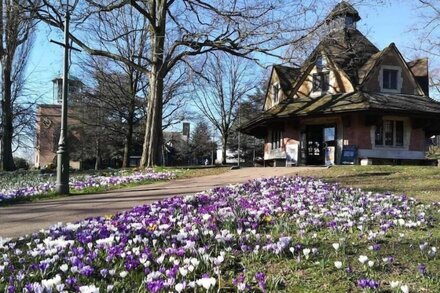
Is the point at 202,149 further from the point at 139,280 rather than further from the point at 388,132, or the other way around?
the point at 139,280

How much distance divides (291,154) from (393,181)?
18.9m

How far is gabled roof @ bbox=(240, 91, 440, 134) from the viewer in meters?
28.6

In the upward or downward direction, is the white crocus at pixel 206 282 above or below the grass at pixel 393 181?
below

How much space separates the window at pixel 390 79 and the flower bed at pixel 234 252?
86.6 ft

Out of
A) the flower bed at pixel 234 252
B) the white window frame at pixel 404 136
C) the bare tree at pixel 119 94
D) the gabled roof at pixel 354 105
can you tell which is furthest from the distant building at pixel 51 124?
the flower bed at pixel 234 252

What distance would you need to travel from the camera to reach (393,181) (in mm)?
13305

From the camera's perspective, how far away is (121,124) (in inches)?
2052

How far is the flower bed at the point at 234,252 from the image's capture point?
4.16m

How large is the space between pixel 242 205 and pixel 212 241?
7.54ft

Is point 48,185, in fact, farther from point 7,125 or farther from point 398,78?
point 398,78

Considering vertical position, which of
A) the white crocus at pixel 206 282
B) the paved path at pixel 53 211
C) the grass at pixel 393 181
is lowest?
the paved path at pixel 53 211

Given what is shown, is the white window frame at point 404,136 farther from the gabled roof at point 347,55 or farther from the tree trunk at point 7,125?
the tree trunk at point 7,125

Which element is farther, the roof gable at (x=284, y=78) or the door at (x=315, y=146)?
the roof gable at (x=284, y=78)

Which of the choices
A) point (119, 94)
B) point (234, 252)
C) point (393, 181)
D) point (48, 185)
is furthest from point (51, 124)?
point (234, 252)
